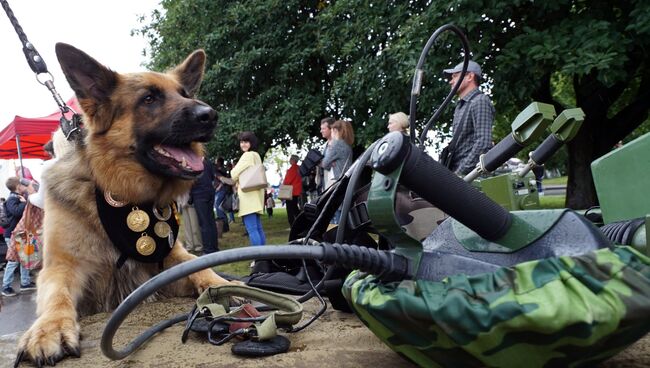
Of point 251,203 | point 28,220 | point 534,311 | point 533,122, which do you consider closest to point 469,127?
point 533,122

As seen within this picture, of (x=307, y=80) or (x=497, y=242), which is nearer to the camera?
(x=497, y=242)

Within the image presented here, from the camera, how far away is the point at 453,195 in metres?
0.98

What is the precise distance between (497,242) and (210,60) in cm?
1245

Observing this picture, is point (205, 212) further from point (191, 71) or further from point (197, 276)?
point (197, 276)

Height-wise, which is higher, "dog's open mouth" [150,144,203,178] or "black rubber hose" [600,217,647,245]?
"dog's open mouth" [150,144,203,178]

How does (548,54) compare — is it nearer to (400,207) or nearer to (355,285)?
(400,207)

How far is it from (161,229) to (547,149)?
1720 millimetres

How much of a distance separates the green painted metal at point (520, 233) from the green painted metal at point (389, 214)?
0.44ft

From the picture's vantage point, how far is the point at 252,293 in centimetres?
167

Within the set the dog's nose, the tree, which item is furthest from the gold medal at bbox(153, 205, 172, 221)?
the tree

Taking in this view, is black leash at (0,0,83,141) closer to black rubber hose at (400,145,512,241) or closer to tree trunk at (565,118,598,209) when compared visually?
black rubber hose at (400,145,512,241)

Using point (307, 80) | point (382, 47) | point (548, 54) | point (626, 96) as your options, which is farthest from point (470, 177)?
point (626, 96)

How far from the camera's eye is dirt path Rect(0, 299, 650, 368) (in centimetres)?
117

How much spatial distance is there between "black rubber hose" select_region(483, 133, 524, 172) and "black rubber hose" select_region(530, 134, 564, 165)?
138mm
